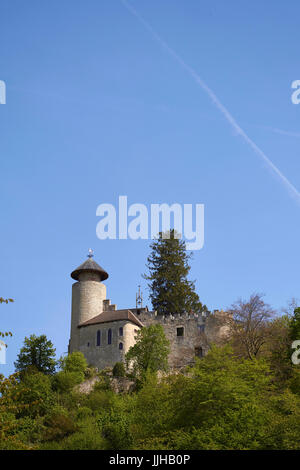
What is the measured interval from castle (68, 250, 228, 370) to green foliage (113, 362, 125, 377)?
216 centimetres

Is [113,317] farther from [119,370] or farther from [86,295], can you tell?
[119,370]

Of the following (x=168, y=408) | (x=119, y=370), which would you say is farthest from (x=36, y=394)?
(x=168, y=408)

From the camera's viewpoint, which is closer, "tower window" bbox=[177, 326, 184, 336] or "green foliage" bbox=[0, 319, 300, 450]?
"green foliage" bbox=[0, 319, 300, 450]

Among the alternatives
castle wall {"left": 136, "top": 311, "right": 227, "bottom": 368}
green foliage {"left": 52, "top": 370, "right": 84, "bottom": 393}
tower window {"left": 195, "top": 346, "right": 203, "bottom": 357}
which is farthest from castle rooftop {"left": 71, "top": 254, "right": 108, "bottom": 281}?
green foliage {"left": 52, "top": 370, "right": 84, "bottom": 393}

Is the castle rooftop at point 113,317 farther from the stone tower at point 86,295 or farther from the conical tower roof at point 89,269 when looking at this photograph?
the conical tower roof at point 89,269

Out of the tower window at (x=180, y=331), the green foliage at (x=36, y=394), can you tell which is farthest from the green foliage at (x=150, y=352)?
the green foliage at (x=36, y=394)

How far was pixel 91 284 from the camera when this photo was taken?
63.7m

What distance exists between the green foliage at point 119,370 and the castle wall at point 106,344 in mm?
2121

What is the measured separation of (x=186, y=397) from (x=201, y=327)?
22.8 m

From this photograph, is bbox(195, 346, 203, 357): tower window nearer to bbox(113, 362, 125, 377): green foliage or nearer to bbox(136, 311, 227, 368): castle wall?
bbox(136, 311, 227, 368): castle wall

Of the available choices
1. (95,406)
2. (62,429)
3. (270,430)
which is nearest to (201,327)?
(95,406)

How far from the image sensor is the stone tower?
2461 inches

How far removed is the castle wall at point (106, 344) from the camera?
58438 millimetres
